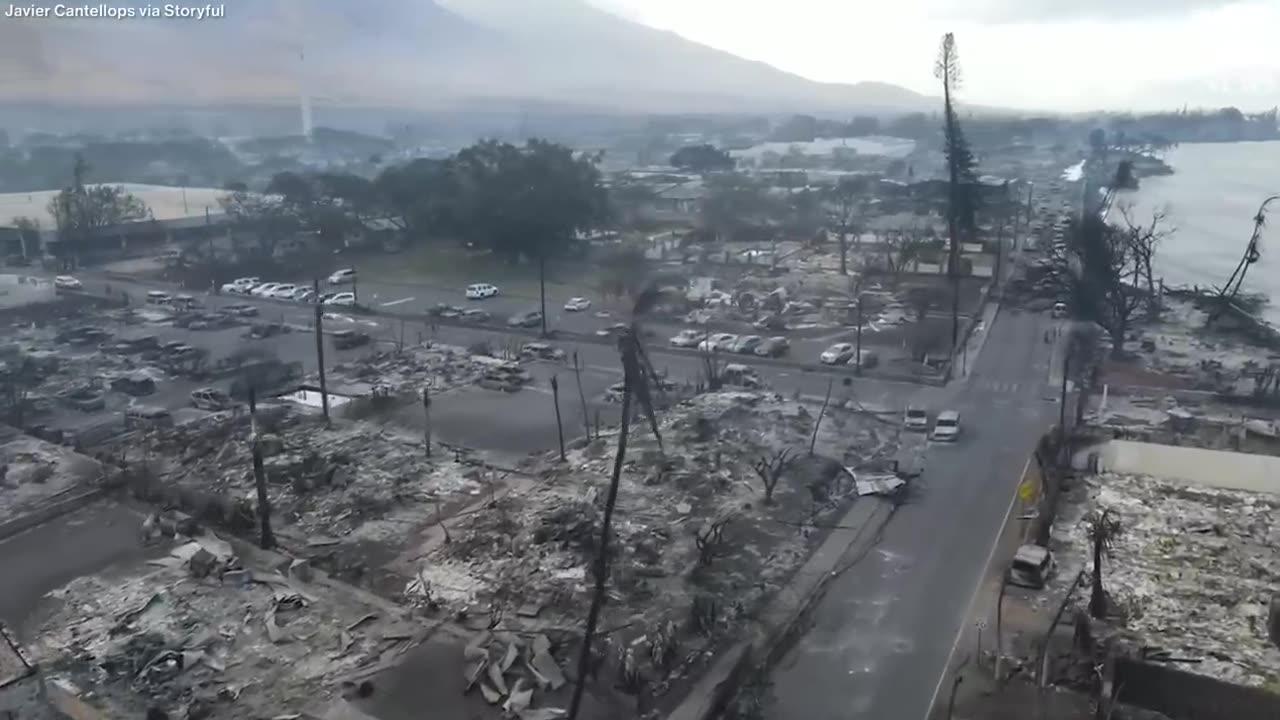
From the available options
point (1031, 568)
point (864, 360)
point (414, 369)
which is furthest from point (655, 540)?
point (414, 369)

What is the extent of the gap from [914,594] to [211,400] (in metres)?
7.22

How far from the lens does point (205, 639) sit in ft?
15.9

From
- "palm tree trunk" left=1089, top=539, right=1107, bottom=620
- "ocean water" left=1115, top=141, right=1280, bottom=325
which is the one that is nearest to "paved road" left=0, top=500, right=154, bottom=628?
"palm tree trunk" left=1089, top=539, right=1107, bottom=620

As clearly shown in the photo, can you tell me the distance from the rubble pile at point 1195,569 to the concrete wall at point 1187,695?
0.11 metres

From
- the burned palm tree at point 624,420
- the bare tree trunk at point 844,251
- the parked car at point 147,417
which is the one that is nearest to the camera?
the burned palm tree at point 624,420

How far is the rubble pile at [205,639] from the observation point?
174 inches

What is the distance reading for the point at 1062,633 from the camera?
4.46 meters

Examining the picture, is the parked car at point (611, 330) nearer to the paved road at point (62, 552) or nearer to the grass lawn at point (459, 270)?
the grass lawn at point (459, 270)

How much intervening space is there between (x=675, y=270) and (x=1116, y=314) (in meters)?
6.77

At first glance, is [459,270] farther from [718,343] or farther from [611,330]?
[718,343]

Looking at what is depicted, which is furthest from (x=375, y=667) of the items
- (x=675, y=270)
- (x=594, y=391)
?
(x=675, y=270)

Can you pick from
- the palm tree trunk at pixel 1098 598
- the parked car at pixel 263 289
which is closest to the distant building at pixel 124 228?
the parked car at pixel 263 289

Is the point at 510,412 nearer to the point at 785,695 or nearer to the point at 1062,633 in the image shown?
the point at 785,695

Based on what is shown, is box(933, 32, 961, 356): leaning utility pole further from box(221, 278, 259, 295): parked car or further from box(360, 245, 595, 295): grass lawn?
box(221, 278, 259, 295): parked car
